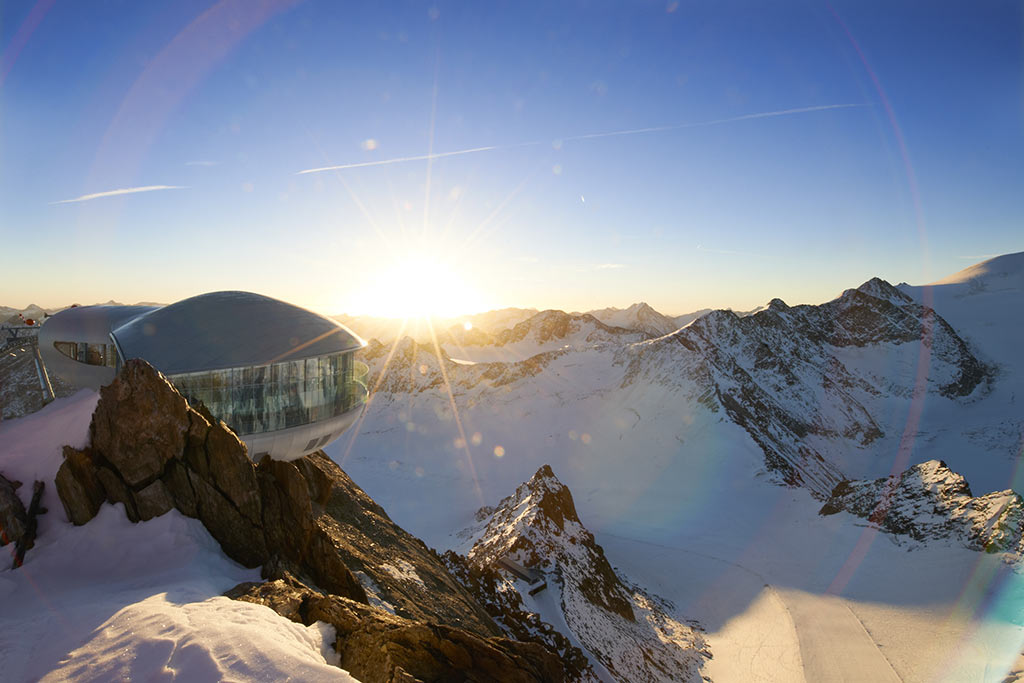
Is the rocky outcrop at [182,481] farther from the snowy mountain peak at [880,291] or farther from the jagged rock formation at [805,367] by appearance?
the snowy mountain peak at [880,291]

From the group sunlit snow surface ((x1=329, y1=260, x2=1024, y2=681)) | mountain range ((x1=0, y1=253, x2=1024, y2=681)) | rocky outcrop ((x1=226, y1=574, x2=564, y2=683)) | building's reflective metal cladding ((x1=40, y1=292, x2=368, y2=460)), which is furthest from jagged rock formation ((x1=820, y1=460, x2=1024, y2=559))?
building's reflective metal cladding ((x1=40, y1=292, x2=368, y2=460))

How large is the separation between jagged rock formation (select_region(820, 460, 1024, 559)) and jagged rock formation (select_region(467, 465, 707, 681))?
2255 cm

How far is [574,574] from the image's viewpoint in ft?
93.8

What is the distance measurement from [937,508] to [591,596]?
32575 millimetres

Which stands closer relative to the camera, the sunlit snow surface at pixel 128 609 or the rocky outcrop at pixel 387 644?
the sunlit snow surface at pixel 128 609

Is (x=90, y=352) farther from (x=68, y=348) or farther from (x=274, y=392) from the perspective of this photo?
(x=274, y=392)

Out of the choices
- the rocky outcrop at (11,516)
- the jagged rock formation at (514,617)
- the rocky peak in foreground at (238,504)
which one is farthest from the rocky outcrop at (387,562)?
the rocky outcrop at (11,516)

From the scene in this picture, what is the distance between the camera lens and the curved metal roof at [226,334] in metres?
15.5

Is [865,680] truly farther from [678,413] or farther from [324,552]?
[678,413]

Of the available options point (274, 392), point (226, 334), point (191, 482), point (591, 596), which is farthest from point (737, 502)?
point (191, 482)

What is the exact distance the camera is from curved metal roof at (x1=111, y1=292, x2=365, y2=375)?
15.5 meters

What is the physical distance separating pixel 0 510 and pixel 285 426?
7.40m

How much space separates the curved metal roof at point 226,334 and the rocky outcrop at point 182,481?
3873 mm

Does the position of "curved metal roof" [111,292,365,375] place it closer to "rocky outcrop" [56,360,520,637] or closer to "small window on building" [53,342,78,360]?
"small window on building" [53,342,78,360]
